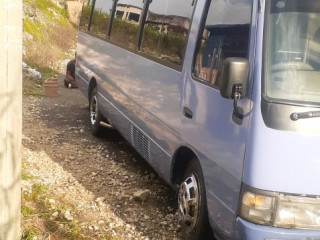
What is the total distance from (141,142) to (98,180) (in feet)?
2.38

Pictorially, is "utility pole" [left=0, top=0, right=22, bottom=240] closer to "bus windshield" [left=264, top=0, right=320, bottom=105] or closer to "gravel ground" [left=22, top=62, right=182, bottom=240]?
"gravel ground" [left=22, top=62, right=182, bottom=240]

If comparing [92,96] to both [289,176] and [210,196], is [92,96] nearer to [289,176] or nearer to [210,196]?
Result: [210,196]

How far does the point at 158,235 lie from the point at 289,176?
1.87m

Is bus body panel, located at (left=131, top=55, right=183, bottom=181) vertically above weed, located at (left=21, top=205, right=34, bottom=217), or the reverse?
bus body panel, located at (left=131, top=55, right=183, bottom=181)

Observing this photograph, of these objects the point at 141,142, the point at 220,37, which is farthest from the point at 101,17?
the point at 220,37

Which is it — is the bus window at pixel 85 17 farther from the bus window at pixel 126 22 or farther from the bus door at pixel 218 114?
the bus door at pixel 218 114

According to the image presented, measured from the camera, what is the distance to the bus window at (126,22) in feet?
19.6

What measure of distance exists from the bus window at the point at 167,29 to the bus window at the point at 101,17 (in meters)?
1.97

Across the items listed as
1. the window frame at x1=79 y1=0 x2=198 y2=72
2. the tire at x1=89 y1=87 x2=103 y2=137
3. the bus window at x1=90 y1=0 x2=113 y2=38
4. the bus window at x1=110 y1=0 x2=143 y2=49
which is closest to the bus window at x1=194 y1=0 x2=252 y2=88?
the window frame at x1=79 y1=0 x2=198 y2=72

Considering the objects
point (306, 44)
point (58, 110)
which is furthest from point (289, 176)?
point (58, 110)

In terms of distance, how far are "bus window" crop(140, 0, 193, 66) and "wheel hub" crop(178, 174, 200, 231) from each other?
1.03 m

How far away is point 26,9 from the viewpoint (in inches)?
808

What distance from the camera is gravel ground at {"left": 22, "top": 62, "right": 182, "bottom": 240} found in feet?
15.7

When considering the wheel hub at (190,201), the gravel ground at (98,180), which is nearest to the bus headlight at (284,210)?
the wheel hub at (190,201)
